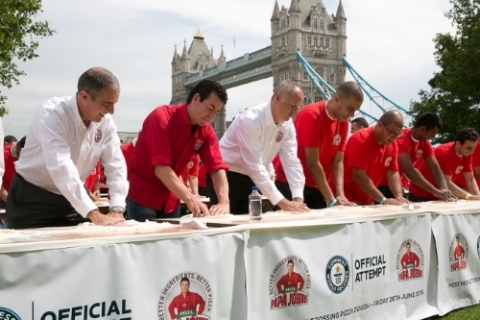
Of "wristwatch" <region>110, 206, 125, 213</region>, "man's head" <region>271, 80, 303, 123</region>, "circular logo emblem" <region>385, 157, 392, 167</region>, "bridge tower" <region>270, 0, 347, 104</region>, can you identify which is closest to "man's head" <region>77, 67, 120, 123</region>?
"wristwatch" <region>110, 206, 125, 213</region>

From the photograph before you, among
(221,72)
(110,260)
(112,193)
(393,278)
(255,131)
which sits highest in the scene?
(221,72)

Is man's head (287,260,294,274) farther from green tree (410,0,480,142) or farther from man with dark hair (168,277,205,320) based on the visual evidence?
green tree (410,0,480,142)

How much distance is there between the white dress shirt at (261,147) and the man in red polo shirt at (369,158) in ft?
1.94

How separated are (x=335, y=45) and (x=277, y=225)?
300 feet

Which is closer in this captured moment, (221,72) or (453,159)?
(453,159)

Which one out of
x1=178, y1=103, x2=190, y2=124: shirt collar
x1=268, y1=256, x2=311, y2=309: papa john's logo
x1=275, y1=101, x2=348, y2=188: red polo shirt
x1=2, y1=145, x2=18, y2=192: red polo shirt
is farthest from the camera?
x1=2, y1=145, x2=18, y2=192: red polo shirt

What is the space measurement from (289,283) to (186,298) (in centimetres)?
71

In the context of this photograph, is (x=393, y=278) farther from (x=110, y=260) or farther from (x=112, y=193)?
(x=110, y=260)

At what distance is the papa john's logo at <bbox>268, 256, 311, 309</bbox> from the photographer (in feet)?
9.83

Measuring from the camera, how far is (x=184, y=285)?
8.43 feet

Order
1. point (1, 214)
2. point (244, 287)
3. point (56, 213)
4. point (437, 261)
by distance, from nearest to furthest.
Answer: point (244, 287)
point (56, 213)
point (437, 261)
point (1, 214)

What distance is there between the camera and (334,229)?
3.34 metres

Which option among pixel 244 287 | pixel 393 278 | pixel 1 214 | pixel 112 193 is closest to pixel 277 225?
pixel 244 287

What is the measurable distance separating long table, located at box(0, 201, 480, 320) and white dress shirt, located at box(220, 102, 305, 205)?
0.54 m
